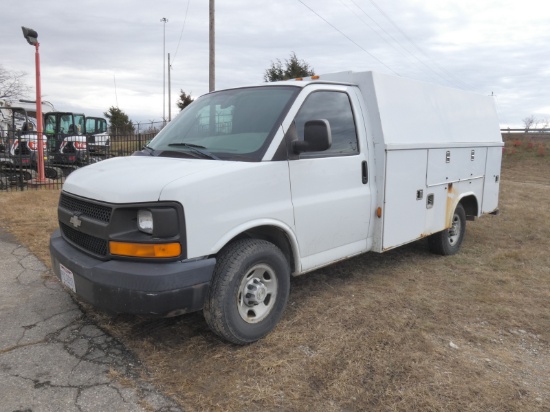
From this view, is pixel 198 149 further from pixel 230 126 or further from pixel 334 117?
pixel 334 117

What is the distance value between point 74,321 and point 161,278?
1.51 metres

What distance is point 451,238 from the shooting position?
6.09 metres

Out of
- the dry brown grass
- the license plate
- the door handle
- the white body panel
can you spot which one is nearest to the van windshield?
the white body panel

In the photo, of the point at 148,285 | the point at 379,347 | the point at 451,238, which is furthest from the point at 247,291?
the point at 451,238

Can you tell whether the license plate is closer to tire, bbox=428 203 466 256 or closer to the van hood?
the van hood

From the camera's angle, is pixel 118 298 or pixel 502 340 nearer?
pixel 118 298

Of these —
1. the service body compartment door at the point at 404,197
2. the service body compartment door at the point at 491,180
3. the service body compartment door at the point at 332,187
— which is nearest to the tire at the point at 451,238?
the service body compartment door at the point at 491,180

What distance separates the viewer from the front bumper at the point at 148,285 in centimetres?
276

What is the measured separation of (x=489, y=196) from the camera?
6.59m

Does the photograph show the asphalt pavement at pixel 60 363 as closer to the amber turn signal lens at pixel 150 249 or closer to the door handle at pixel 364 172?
the amber turn signal lens at pixel 150 249

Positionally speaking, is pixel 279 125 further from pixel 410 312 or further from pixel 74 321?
pixel 74 321

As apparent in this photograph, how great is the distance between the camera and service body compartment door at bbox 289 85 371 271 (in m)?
3.65

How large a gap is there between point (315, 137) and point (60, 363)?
8.14 ft

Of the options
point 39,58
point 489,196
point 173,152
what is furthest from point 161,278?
point 39,58
